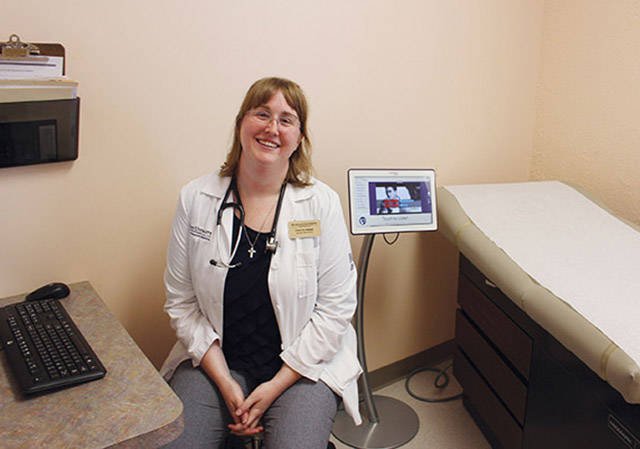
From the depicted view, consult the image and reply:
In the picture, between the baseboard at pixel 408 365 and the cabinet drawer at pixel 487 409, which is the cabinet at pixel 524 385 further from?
the baseboard at pixel 408 365

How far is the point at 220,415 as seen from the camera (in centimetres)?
144

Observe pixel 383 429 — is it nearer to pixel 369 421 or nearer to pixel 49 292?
pixel 369 421

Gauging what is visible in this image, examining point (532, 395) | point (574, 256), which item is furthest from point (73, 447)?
point (574, 256)

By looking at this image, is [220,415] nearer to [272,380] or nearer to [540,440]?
[272,380]

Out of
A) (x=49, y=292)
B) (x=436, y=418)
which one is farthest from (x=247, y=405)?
(x=436, y=418)

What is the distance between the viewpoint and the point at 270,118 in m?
1.50

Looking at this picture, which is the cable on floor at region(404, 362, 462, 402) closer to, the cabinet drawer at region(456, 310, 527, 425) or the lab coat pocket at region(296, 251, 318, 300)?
the cabinet drawer at region(456, 310, 527, 425)

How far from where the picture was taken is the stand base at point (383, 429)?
81.1 inches

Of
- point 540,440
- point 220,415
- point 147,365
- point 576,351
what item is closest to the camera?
point 147,365

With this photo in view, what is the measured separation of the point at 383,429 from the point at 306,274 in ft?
3.18

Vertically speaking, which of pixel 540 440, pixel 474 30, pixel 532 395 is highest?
pixel 474 30

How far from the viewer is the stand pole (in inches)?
79.0

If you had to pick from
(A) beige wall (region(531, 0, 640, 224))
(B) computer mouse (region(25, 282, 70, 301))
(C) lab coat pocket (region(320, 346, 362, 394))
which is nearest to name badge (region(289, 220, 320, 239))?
(C) lab coat pocket (region(320, 346, 362, 394))

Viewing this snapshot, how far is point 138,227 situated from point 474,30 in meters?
1.62
